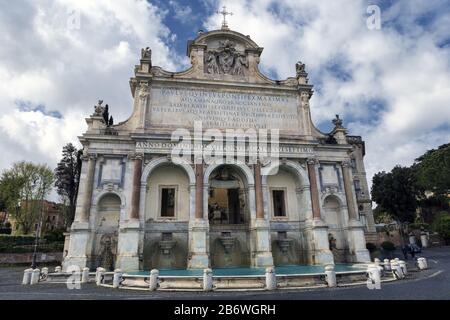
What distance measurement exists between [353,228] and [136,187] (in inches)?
654

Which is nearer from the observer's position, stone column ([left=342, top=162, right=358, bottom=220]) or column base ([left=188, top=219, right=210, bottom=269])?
column base ([left=188, top=219, right=210, bottom=269])

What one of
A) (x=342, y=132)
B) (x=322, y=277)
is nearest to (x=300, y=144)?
(x=342, y=132)

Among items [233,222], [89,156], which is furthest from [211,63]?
[233,222]

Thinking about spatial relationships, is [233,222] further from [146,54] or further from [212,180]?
[146,54]

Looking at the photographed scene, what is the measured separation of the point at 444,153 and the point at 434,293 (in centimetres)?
4101

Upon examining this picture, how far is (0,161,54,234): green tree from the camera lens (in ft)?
152

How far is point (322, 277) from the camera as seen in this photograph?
537 inches

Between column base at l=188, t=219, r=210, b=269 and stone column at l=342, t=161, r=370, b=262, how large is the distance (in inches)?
447

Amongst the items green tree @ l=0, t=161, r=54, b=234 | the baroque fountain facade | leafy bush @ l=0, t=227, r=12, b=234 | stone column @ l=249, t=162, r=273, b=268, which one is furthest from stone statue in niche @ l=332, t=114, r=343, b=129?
leafy bush @ l=0, t=227, r=12, b=234

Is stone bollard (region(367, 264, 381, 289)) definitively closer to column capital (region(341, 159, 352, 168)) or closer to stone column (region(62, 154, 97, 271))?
column capital (region(341, 159, 352, 168))

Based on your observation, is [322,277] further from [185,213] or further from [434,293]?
[185,213]

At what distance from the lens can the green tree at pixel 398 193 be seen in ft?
147

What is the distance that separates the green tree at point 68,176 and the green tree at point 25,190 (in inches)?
180

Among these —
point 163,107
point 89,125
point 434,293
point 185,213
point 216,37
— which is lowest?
point 434,293
